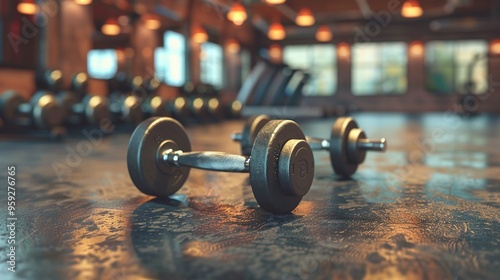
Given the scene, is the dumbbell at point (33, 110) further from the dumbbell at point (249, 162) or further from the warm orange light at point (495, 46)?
the warm orange light at point (495, 46)

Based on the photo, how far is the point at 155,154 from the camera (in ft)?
4.30

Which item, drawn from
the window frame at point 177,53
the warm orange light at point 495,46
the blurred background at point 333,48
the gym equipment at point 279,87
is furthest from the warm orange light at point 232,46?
the warm orange light at point 495,46

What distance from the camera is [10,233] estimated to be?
105 centimetres

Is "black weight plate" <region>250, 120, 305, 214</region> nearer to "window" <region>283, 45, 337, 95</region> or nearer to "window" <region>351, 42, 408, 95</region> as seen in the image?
"window" <region>283, 45, 337, 95</region>

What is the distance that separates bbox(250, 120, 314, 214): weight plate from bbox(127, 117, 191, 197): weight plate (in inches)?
13.3

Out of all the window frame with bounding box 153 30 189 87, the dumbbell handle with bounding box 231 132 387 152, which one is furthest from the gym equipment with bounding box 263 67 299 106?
the dumbbell handle with bounding box 231 132 387 152

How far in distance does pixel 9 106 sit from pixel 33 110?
0.85 feet

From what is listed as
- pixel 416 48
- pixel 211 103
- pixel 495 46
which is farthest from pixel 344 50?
pixel 211 103

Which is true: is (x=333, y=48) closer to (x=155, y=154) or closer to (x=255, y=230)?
(x=155, y=154)

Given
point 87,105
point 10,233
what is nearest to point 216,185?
point 10,233

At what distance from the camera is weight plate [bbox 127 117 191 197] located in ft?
4.16

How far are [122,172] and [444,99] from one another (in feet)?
42.1

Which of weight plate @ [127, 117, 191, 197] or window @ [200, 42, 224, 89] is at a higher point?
window @ [200, 42, 224, 89]

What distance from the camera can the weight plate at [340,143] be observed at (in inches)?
64.8
